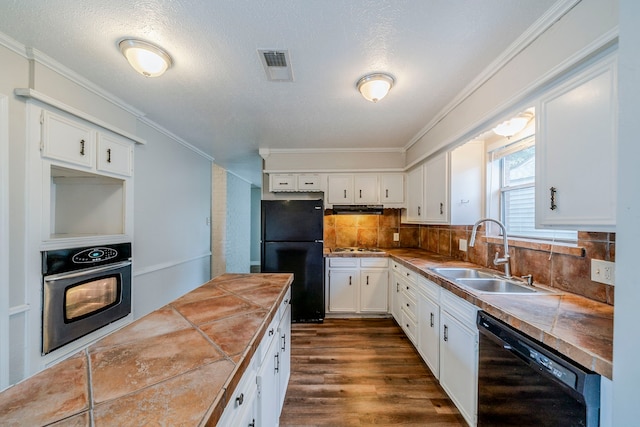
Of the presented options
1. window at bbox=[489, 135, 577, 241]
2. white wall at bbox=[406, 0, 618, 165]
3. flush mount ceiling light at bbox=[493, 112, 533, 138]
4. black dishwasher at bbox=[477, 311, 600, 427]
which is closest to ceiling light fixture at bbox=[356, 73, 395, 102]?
white wall at bbox=[406, 0, 618, 165]

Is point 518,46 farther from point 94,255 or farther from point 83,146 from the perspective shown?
point 94,255

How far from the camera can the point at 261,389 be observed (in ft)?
3.68

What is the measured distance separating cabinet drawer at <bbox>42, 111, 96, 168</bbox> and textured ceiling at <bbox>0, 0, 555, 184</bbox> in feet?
1.30

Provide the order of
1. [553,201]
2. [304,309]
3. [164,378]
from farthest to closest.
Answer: [304,309] < [553,201] < [164,378]

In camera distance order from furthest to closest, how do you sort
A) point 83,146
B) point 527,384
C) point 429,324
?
point 429,324 → point 83,146 → point 527,384

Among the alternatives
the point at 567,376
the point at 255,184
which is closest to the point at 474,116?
the point at 567,376

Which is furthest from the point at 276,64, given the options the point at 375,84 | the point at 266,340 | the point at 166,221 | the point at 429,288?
the point at 166,221

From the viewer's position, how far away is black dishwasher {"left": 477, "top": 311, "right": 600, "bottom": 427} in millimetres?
882

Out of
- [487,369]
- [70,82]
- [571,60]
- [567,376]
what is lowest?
[487,369]

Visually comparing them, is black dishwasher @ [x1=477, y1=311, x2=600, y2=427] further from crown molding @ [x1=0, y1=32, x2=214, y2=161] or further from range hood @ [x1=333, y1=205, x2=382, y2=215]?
crown molding @ [x1=0, y1=32, x2=214, y2=161]

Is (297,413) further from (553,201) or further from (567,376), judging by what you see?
(553,201)

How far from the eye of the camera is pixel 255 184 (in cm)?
736

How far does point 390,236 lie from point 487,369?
2637mm

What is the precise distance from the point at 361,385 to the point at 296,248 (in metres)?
1.73
